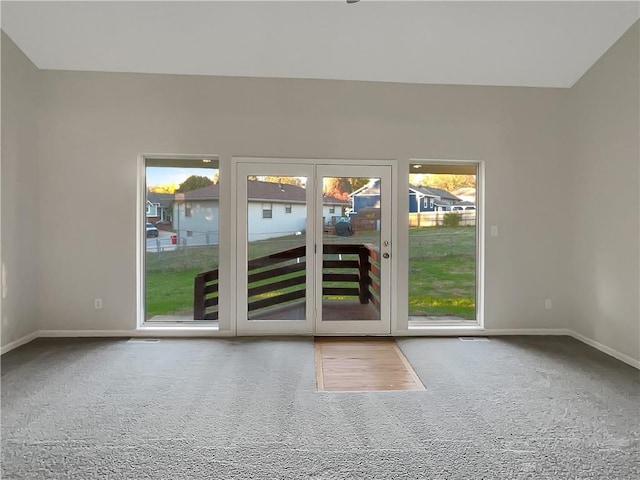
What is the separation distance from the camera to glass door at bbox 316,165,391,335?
12.6 ft

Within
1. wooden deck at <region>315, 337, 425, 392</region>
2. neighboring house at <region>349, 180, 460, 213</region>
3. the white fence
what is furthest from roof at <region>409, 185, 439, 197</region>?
wooden deck at <region>315, 337, 425, 392</region>

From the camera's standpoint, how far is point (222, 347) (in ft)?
11.2

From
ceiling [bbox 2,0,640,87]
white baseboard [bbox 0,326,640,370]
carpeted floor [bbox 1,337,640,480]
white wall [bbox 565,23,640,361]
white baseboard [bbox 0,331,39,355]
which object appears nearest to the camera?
carpeted floor [bbox 1,337,640,480]

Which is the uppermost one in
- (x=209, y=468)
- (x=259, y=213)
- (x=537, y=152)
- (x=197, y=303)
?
(x=537, y=152)

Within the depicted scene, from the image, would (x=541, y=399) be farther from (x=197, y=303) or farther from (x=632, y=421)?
(x=197, y=303)

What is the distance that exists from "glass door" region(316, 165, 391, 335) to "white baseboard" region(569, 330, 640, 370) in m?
2.11

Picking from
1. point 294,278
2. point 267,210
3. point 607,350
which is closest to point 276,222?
point 267,210

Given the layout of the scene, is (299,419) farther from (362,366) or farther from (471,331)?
(471,331)

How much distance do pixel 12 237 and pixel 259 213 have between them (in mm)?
2453

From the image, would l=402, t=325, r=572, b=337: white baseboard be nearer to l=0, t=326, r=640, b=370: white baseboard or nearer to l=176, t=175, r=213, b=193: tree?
l=0, t=326, r=640, b=370: white baseboard

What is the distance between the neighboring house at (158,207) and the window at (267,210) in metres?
1.08

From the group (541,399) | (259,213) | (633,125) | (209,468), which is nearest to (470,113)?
(633,125)

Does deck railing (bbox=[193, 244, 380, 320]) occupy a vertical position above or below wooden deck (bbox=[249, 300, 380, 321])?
above

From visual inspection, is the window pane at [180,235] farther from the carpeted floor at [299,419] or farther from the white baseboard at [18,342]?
the white baseboard at [18,342]
